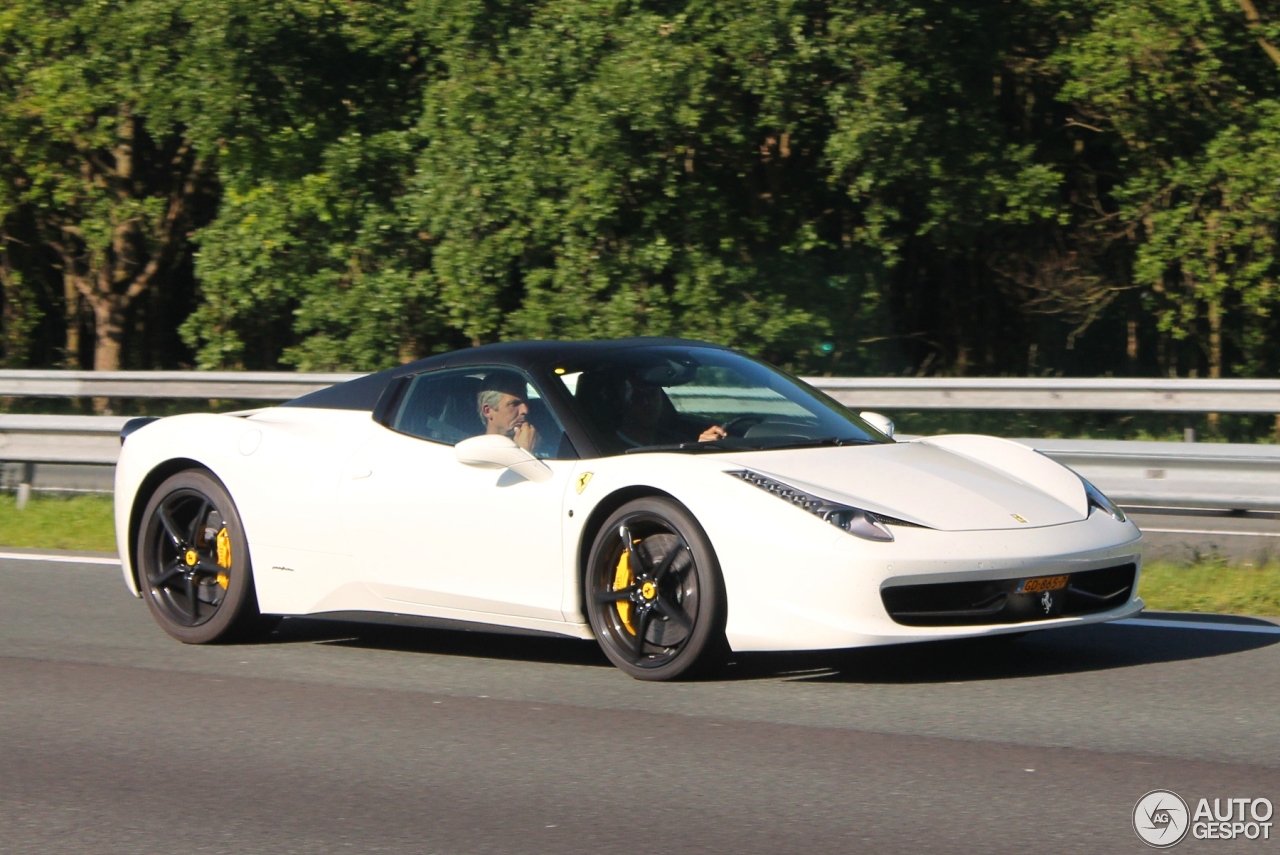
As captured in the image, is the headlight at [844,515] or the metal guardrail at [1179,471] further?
the metal guardrail at [1179,471]

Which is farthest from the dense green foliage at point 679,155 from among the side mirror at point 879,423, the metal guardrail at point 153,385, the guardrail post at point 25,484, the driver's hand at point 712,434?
the driver's hand at point 712,434

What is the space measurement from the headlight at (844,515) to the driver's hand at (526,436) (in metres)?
1.10

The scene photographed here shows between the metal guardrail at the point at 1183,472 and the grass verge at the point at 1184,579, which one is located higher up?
the metal guardrail at the point at 1183,472

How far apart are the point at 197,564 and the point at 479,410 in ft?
5.06

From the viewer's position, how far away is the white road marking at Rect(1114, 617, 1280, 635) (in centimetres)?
711

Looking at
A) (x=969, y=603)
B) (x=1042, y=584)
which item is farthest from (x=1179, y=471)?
(x=969, y=603)

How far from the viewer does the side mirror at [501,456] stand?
6355mm

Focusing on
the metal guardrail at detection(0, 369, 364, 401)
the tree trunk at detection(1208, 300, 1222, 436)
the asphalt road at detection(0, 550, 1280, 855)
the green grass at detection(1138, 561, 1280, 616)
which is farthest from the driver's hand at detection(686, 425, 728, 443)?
the tree trunk at detection(1208, 300, 1222, 436)

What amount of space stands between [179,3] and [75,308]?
8.88 m

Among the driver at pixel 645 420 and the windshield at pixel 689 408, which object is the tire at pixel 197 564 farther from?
the driver at pixel 645 420

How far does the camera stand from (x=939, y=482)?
6.22m

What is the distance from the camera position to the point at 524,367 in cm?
685

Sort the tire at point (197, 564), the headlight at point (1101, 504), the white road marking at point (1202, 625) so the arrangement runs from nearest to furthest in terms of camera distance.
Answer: the headlight at point (1101, 504)
the white road marking at point (1202, 625)
the tire at point (197, 564)

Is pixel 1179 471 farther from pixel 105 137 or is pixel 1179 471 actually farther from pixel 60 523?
pixel 105 137
